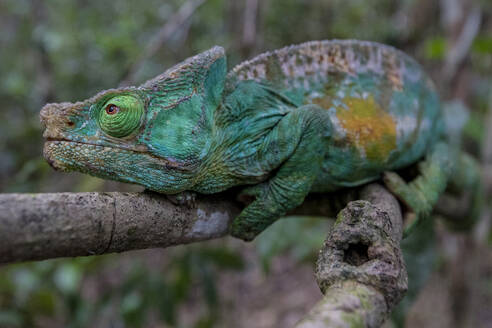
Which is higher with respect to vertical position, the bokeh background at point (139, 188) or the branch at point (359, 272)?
the branch at point (359, 272)

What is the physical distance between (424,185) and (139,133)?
1.25 meters

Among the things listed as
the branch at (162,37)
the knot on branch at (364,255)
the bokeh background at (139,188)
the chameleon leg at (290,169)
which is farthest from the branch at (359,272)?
the branch at (162,37)

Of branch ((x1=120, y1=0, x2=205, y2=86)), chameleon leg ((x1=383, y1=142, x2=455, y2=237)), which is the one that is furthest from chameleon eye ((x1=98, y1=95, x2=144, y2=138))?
branch ((x1=120, y1=0, x2=205, y2=86))

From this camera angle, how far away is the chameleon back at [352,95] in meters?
1.79

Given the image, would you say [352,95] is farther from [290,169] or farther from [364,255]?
[364,255]

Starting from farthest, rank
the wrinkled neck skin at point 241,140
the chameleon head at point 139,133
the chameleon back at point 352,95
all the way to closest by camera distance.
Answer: the chameleon back at point 352,95, the wrinkled neck skin at point 241,140, the chameleon head at point 139,133

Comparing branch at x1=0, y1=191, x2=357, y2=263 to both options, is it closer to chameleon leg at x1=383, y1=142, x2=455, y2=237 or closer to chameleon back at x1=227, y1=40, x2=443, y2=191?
chameleon back at x1=227, y1=40, x2=443, y2=191

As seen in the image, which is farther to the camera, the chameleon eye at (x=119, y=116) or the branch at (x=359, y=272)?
the chameleon eye at (x=119, y=116)

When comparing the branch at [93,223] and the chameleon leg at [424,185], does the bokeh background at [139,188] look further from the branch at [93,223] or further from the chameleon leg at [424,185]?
the branch at [93,223]

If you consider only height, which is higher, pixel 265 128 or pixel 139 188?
pixel 265 128

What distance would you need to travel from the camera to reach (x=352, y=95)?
74.0 inches

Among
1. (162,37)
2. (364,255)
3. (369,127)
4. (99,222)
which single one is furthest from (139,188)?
(364,255)

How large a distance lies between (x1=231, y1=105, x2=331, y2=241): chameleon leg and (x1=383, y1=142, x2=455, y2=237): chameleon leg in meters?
0.44

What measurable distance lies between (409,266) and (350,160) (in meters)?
1.25
